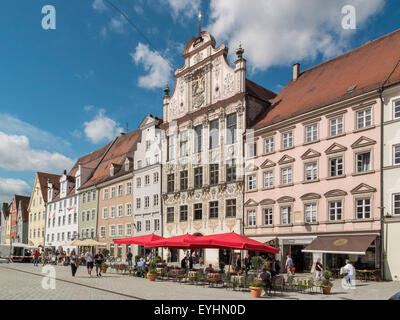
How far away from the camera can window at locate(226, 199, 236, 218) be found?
36.9 meters

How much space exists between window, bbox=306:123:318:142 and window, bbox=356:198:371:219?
18.9 feet

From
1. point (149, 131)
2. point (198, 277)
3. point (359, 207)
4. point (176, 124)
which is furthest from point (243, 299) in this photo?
point (149, 131)

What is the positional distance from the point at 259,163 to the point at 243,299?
19.0 m

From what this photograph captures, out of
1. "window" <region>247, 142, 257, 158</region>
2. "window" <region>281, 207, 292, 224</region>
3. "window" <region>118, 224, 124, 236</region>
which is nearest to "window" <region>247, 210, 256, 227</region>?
"window" <region>281, 207, 292, 224</region>

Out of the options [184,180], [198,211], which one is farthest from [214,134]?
[198,211]

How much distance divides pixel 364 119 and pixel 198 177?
17.1 m

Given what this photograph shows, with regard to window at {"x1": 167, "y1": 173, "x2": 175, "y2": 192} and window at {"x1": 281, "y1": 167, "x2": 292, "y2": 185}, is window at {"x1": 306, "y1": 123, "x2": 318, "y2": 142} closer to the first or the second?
window at {"x1": 281, "y1": 167, "x2": 292, "y2": 185}

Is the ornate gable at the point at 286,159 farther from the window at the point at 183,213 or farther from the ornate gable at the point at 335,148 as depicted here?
the window at the point at 183,213

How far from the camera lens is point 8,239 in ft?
308

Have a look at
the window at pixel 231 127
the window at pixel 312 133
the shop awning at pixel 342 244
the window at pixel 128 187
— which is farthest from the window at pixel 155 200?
the shop awning at pixel 342 244

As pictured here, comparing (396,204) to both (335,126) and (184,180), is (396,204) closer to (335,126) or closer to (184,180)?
(335,126)

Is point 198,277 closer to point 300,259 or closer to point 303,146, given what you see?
point 300,259

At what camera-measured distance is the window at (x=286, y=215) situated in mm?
32281

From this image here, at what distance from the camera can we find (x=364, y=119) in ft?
92.8
